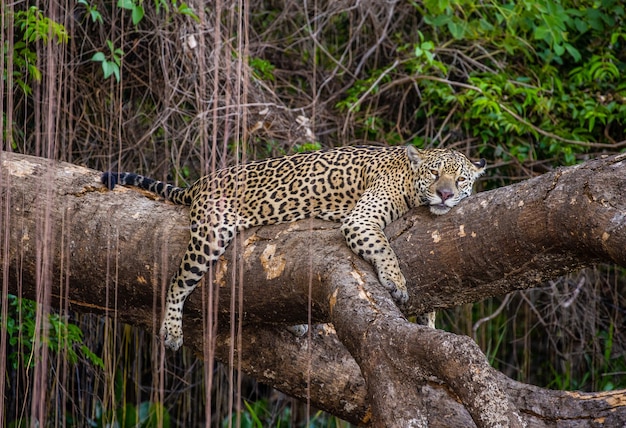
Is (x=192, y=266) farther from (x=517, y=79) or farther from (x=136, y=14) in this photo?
(x=517, y=79)

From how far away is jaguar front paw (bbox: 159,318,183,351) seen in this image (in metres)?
5.21

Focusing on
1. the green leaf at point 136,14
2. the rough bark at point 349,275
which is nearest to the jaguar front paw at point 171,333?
the rough bark at point 349,275

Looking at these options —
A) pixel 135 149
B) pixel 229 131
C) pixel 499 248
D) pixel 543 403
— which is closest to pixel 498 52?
pixel 229 131

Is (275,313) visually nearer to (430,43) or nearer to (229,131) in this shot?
(229,131)

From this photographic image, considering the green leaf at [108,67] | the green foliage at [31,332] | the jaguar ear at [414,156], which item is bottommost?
the green foliage at [31,332]

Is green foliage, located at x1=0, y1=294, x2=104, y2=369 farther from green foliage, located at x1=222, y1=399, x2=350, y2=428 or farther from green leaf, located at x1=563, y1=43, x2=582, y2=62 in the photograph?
green leaf, located at x1=563, y1=43, x2=582, y2=62

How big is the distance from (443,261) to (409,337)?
1167 millimetres

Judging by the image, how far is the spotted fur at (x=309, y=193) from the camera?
5012 mm

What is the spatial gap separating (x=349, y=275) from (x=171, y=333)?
1.48 metres

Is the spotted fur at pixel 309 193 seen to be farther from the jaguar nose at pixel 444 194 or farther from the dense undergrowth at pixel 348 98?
the dense undergrowth at pixel 348 98

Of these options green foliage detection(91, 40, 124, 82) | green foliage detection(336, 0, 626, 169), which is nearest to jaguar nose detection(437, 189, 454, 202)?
green foliage detection(91, 40, 124, 82)

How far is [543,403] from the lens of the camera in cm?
365

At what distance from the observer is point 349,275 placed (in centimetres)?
421

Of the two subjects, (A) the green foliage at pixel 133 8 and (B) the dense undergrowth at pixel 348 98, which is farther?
(B) the dense undergrowth at pixel 348 98
